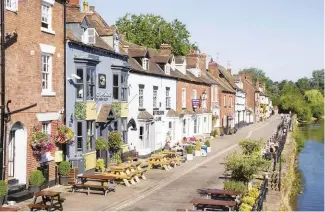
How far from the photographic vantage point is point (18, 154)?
729 inches

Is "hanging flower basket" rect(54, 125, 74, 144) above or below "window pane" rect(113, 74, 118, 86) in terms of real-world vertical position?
below

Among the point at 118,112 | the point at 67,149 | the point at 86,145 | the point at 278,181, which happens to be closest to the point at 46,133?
the point at 67,149

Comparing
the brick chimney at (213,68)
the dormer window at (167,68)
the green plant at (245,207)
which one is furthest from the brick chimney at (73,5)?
the brick chimney at (213,68)

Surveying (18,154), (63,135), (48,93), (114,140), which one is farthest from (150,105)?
(18,154)

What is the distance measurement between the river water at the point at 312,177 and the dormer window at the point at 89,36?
48.5ft

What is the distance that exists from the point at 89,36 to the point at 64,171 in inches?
297

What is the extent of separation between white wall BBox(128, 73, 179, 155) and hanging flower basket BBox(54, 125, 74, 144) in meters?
10.2

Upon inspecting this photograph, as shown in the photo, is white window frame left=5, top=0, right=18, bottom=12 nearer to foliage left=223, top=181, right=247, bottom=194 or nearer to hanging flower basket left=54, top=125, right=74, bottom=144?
hanging flower basket left=54, top=125, right=74, bottom=144

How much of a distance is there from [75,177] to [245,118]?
200 ft

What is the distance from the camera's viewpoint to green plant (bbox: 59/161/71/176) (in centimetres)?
2111

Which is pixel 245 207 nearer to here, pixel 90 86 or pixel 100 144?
pixel 100 144

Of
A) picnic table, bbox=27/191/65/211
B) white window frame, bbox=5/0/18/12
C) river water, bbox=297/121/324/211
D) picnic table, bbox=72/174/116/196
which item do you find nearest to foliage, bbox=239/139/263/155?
river water, bbox=297/121/324/211

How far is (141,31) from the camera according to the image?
Result: 71.3 m

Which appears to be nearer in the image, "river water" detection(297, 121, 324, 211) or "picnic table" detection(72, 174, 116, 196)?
"picnic table" detection(72, 174, 116, 196)
